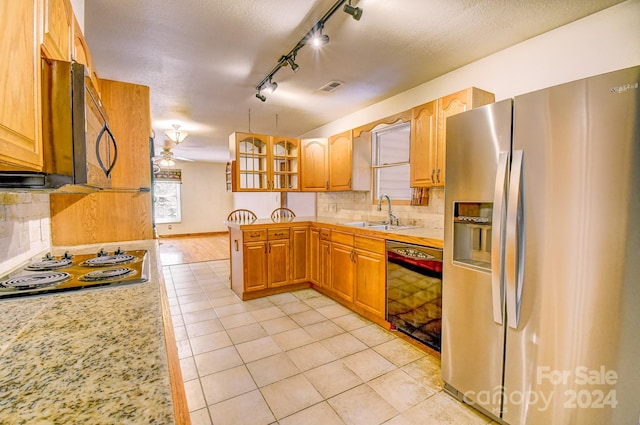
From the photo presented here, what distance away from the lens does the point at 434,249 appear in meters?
2.17

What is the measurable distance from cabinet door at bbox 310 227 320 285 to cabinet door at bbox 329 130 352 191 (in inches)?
26.7

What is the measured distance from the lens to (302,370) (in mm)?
2115

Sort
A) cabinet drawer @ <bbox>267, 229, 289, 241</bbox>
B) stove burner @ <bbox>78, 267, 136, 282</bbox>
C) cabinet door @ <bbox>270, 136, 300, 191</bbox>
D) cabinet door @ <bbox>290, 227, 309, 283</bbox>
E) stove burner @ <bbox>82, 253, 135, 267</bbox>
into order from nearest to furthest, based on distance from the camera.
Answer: stove burner @ <bbox>78, 267, 136, 282</bbox> → stove burner @ <bbox>82, 253, 135, 267</bbox> → cabinet drawer @ <bbox>267, 229, 289, 241</bbox> → cabinet door @ <bbox>290, 227, 309, 283</bbox> → cabinet door @ <bbox>270, 136, 300, 191</bbox>

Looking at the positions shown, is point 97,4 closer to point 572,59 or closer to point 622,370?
point 572,59

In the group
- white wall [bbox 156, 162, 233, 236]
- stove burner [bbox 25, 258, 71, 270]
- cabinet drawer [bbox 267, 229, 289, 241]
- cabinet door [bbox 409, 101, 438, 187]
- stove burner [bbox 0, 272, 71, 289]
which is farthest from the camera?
white wall [bbox 156, 162, 233, 236]

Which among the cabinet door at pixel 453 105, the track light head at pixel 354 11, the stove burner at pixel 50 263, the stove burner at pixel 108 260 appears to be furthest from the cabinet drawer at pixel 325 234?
the stove burner at pixel 50 263

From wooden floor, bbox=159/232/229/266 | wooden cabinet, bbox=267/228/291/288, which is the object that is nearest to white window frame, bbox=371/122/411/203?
wooden cabinet, bbox=267/228/291/288

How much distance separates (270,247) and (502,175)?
8.83 feet

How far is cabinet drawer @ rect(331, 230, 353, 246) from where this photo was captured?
10.2ft

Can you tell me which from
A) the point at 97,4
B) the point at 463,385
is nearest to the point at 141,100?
the point at 97,4

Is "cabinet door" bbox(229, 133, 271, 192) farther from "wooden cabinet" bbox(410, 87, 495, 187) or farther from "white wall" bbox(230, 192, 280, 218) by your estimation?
"white wall" bbox(230, 192, 280, 218)

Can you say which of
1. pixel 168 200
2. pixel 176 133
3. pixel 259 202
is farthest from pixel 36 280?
pixel 168 200

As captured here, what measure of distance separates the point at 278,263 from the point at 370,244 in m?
1.36

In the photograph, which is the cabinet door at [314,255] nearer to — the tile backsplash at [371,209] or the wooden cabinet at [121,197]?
the tile backsplash at [371,209]
